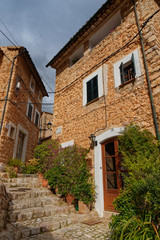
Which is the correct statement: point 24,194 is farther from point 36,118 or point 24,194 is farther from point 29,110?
point 36,118

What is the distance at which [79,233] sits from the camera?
335cm

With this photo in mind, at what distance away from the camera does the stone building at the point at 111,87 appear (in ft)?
15.6

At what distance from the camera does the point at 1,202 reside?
10.7 ft

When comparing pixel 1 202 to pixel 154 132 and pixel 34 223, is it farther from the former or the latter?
pixel 154 132

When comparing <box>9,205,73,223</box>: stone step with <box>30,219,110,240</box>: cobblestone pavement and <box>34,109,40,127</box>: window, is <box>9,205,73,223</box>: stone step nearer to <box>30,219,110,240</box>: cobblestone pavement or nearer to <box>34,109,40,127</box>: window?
<box>30,219,110,240</box>: cobblestone pavement

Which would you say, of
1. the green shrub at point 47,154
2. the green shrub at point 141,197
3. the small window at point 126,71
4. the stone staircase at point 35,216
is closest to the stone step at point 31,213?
the stone staircase at point 35,216

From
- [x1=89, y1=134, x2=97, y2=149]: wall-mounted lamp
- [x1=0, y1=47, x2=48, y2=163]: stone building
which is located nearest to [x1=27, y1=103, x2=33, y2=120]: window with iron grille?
[x1=0, y1=47, x2=48, y2=163]: stone building

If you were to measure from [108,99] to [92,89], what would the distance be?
122 cm

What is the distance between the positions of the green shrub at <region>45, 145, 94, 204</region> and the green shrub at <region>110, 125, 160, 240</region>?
68.6 inches

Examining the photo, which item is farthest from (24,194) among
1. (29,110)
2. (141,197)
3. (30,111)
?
(30,111)

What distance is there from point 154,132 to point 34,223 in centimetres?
378

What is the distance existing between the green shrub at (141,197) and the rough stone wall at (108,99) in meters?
0.76

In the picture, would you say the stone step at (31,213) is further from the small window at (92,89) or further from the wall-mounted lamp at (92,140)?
the small window at (92,89)

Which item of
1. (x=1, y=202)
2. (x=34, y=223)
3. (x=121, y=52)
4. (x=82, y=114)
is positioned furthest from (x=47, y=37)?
(x=34, y=223)
